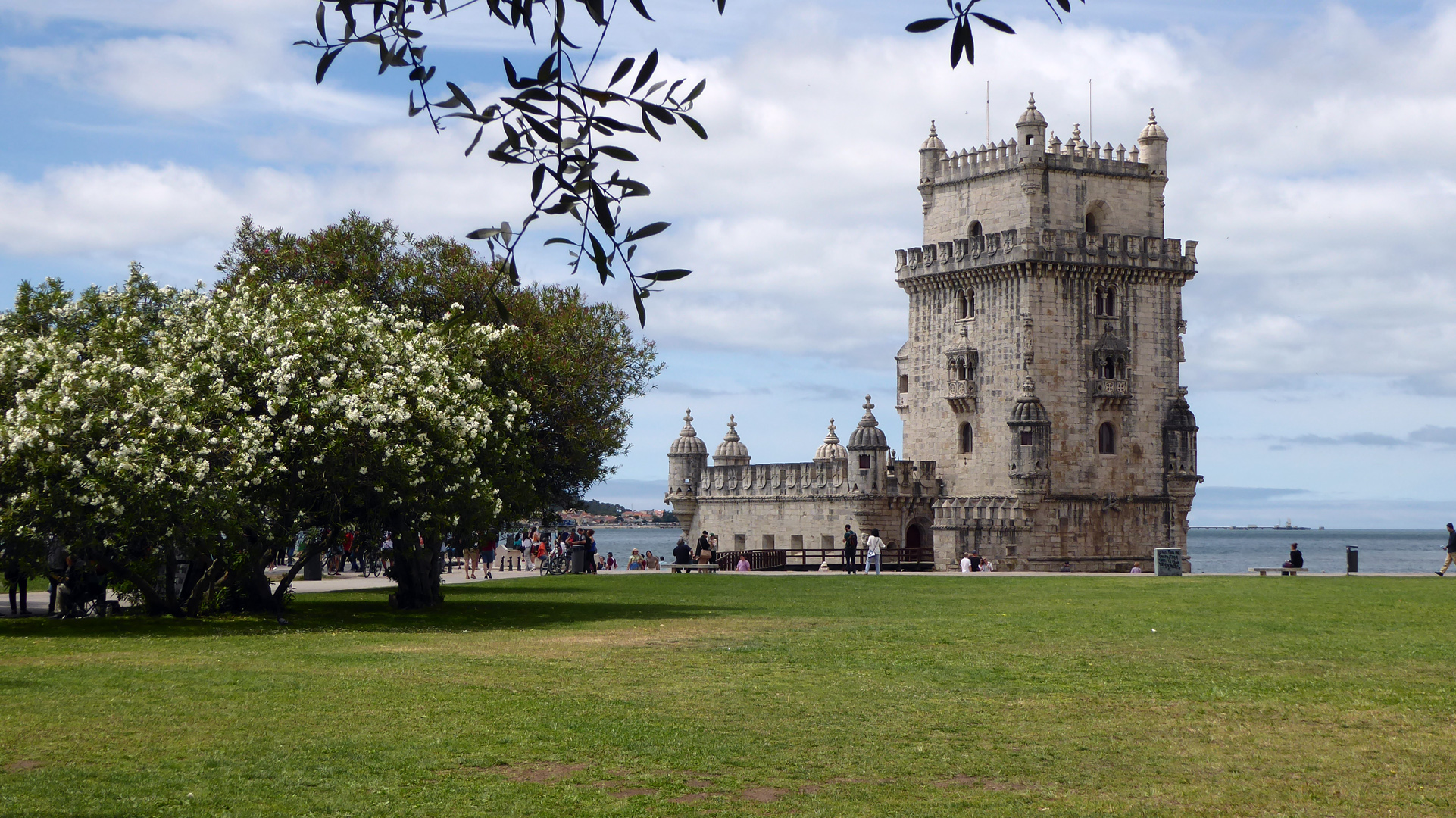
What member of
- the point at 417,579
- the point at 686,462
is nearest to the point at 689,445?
the point at 686,462

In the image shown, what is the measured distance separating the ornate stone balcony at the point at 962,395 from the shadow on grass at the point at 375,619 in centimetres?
2971

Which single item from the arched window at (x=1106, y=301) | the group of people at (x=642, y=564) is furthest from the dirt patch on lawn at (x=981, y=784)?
the arched window at (x=1106, y=301)

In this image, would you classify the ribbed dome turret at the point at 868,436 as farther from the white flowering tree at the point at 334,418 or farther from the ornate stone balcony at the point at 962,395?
the white flowering tree at the point at 334,418

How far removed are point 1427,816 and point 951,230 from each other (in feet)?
186

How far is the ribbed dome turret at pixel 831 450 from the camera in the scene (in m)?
69.2

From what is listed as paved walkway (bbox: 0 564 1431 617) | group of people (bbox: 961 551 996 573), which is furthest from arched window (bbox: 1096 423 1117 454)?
group of people (bbox: 961 551 996 573)

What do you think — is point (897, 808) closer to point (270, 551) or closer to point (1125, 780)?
point (1125, 780)

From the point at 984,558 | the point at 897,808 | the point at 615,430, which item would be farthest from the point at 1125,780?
the point at 984,558

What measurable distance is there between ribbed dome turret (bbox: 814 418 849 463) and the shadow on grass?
32673 mm

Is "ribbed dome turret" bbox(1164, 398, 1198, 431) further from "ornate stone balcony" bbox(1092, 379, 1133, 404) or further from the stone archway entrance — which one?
the stone archway entrance

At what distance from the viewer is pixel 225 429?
25312 millimetres

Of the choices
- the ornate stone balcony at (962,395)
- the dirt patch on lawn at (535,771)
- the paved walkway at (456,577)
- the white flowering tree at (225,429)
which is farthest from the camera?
the ornate stone balcony at (962,395)

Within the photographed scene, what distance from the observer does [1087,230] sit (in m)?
64.6

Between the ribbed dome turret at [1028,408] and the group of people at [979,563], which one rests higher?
the ribbed dome turret at [1028,408]
